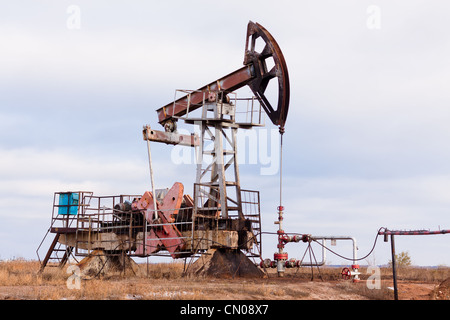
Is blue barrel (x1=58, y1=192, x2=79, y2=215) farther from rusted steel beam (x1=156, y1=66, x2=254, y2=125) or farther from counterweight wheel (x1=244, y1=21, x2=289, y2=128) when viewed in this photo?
counterweight wheel (x1=244, y1=21, x2=289, y2=128)

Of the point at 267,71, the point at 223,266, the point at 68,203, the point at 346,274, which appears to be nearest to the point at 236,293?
the point at 346,274

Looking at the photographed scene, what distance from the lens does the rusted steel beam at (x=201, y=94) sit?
18234 millimetres

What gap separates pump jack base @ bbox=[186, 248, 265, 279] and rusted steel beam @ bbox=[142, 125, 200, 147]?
4.89 meters

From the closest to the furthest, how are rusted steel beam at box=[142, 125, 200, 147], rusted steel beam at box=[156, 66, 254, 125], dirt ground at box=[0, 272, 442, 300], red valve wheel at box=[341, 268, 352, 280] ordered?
dirt ground at box=[0, 272, 442, 300]
red valve wheel at box=[341, 268, 352, 280]
rusted steel beam at box=[156, 66, 254, 125]
rusted steel beam at box=[142, 125, 200, 147]

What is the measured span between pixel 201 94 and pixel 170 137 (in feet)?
7.45

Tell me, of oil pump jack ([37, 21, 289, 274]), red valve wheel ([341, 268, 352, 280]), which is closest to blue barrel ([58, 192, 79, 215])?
oil pump jack ([37, 21, 289, 274])

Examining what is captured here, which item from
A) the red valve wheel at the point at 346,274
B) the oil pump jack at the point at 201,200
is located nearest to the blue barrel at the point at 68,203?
the oil pump jack at the point at 201,200

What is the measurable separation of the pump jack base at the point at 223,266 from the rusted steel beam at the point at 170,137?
489 centimetres

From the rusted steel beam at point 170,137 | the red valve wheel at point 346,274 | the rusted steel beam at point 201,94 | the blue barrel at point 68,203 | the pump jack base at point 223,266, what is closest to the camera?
the red valve wheel at point 346,274

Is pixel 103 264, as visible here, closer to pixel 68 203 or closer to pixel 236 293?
pixel 68 203

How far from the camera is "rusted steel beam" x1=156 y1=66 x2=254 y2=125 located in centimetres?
1823

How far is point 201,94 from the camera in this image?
19062 mm

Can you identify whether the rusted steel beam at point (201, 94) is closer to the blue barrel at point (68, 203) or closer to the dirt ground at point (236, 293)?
the blue barrel at point (68, 203)

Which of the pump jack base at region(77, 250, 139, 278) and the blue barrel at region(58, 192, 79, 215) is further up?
the blue barrel at region(58, 192, 79, 215)
